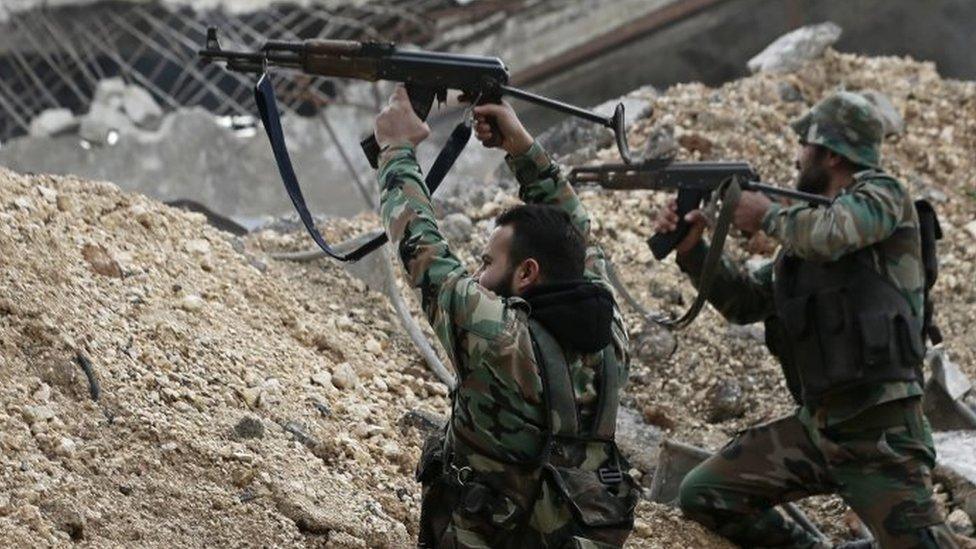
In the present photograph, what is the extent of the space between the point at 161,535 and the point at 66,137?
354 inches

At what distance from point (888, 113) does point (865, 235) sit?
408 centimetres

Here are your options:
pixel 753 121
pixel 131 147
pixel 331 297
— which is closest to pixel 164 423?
pixel 331 297

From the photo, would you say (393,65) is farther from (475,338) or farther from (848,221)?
(848,221)

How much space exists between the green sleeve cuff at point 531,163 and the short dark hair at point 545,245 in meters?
0.38

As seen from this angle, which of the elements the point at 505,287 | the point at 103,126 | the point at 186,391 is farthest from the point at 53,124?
the point at 505,287

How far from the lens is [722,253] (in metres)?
5.18

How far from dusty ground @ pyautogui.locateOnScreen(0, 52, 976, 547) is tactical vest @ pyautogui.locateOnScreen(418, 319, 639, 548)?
549 mm

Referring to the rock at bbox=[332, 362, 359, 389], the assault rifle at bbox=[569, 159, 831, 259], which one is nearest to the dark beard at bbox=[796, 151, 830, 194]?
the assault rifle at bbox=[569, 159, 831, 259]

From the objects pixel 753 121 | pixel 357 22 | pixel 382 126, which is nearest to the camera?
pixel 382 126

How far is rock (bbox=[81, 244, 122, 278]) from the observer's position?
17.4ft

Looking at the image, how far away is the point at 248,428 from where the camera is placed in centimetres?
483

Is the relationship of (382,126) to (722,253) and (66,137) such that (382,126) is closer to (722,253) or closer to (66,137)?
(722,253)

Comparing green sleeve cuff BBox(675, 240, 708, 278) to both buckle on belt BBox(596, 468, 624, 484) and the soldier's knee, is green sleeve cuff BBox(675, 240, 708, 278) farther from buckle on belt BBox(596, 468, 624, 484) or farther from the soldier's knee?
buckle on belt BBox(596, 468, 624, 484)

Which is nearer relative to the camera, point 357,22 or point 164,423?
point 164,423
